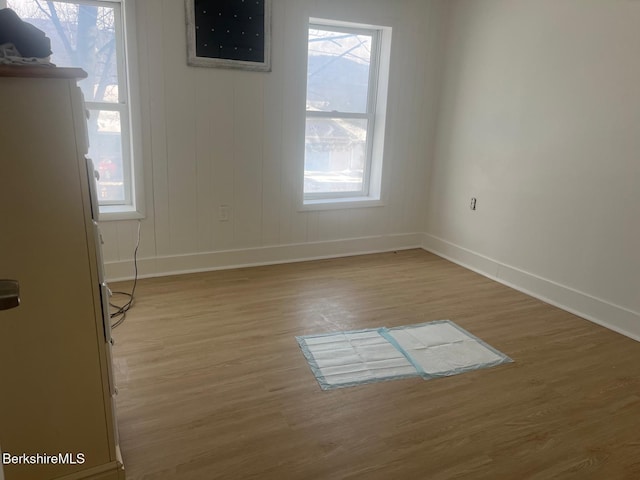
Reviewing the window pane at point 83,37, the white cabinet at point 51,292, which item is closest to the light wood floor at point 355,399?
the white cabinet at point 51,292

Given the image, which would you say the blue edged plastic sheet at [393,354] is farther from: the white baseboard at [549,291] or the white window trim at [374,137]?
the white window trim at [374,137]

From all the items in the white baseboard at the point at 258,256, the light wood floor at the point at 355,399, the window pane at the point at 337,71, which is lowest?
the light wood floor at the point at 355,399

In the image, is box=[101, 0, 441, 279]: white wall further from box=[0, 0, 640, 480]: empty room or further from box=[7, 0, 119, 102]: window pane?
box=[7, 0, 119, 102]: window pane

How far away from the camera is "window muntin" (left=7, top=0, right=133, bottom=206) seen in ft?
9.66

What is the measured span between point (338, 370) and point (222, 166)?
1.91m

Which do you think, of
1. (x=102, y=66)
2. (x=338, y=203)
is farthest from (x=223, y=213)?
(x=102, y=66)

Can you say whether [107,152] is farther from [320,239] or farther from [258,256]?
[320,239]

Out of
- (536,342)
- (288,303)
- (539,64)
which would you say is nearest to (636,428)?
(536,342)

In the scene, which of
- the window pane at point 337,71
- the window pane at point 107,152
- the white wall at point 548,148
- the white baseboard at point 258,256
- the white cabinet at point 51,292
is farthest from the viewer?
the window pane at point 337,71

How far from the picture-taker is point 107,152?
3252mm

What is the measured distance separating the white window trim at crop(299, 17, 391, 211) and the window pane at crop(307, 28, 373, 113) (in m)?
0.07

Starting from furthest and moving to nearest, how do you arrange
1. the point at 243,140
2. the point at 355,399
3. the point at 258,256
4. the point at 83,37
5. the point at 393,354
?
the point at 258,256
the point at 243,140
the point at 83,37
the point at 393,354
the point at 355,399

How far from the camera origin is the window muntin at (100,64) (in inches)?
116

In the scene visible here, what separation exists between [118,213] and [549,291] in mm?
3111
